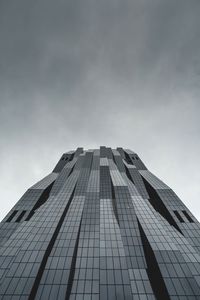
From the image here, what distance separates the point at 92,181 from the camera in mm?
55594

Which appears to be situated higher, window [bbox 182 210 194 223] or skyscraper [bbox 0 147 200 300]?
window [bbox 182 210 194 223]

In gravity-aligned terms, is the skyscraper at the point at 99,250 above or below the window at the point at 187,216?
below

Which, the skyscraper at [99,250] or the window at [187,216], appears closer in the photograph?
the skyscraper at [99,250]

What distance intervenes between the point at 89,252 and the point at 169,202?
→ 33.2 metres

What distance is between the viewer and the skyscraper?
2253 centimetres

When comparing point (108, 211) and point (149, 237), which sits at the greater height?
point (108, 211)

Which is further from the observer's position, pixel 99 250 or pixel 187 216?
pixel 187 216

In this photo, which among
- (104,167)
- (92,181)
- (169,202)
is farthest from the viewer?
(104,167)

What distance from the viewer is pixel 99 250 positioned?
1115 inches

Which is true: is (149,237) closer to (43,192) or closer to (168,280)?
(168,280)

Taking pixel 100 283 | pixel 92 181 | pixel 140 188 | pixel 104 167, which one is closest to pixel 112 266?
pixel 100 283

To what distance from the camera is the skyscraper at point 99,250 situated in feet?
73.9

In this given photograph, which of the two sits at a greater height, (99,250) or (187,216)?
(187,216)

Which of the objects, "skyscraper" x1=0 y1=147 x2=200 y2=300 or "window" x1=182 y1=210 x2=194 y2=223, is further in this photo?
"window" x1=182 y1=210 x2=194 y2=223
